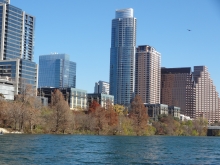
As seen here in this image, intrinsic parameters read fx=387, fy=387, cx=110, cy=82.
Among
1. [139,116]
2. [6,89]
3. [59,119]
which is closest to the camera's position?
[59,119]

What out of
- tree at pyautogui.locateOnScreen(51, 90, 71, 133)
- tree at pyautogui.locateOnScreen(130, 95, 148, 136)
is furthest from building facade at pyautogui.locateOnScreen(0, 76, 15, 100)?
tree at pyautogui.locateOnScreen(130, 95, 148, 136)

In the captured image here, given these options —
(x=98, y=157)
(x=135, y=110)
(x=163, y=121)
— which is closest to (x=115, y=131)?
(x=135, y=110)

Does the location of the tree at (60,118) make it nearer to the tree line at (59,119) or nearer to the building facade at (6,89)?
the tree line at (59,119)

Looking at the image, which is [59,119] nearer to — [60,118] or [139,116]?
[60,118]

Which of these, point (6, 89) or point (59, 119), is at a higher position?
point (6, 89)

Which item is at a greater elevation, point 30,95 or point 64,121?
point 30,95

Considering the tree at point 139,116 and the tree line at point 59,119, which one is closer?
the tree line at point 59,119

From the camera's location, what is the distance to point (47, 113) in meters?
127

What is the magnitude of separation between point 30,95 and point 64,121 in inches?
558

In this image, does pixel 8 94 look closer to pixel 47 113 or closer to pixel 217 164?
pixel 47 113

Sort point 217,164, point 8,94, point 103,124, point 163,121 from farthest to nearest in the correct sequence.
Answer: point 163,121
point 8,94
point 103,124
point 217,164

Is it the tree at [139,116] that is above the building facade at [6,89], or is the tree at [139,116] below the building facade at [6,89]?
below

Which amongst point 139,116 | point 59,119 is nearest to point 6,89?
point 139,116

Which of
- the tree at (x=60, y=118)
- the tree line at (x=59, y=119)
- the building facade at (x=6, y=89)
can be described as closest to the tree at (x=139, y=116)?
the tree line at (x=59, y=119)
